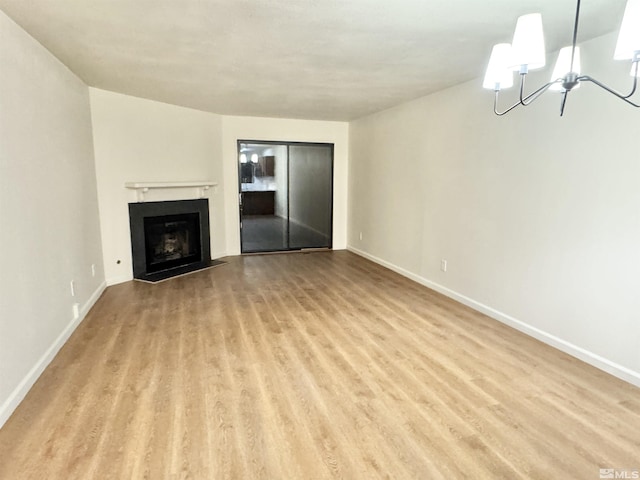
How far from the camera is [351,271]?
544 centimetres

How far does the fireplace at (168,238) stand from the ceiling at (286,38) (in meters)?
1.61

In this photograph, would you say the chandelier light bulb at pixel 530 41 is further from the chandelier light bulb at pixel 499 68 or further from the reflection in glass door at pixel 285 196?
the reflection in glass door at pixel 285 196

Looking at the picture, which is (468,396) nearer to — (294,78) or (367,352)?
(367,352)

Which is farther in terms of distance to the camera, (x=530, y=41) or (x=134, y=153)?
(x=134, y=153)

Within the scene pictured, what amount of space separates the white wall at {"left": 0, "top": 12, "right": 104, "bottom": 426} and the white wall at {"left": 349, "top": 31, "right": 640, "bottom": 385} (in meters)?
3.79

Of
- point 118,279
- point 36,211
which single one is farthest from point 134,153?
point 36,211

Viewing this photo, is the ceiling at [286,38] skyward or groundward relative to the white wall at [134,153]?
skyward

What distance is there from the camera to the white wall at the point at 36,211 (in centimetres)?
222

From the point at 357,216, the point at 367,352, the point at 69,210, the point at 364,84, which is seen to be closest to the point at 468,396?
the point at 367,352

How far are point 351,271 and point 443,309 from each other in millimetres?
1778

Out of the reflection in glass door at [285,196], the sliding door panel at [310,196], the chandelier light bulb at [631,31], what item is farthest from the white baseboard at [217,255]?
the chandelier light bulb at [631,31]

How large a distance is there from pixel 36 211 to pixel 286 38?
2.16 meters

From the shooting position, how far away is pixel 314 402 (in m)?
2.30

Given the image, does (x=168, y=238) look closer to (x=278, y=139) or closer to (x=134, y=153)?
(x=134, y=153)
